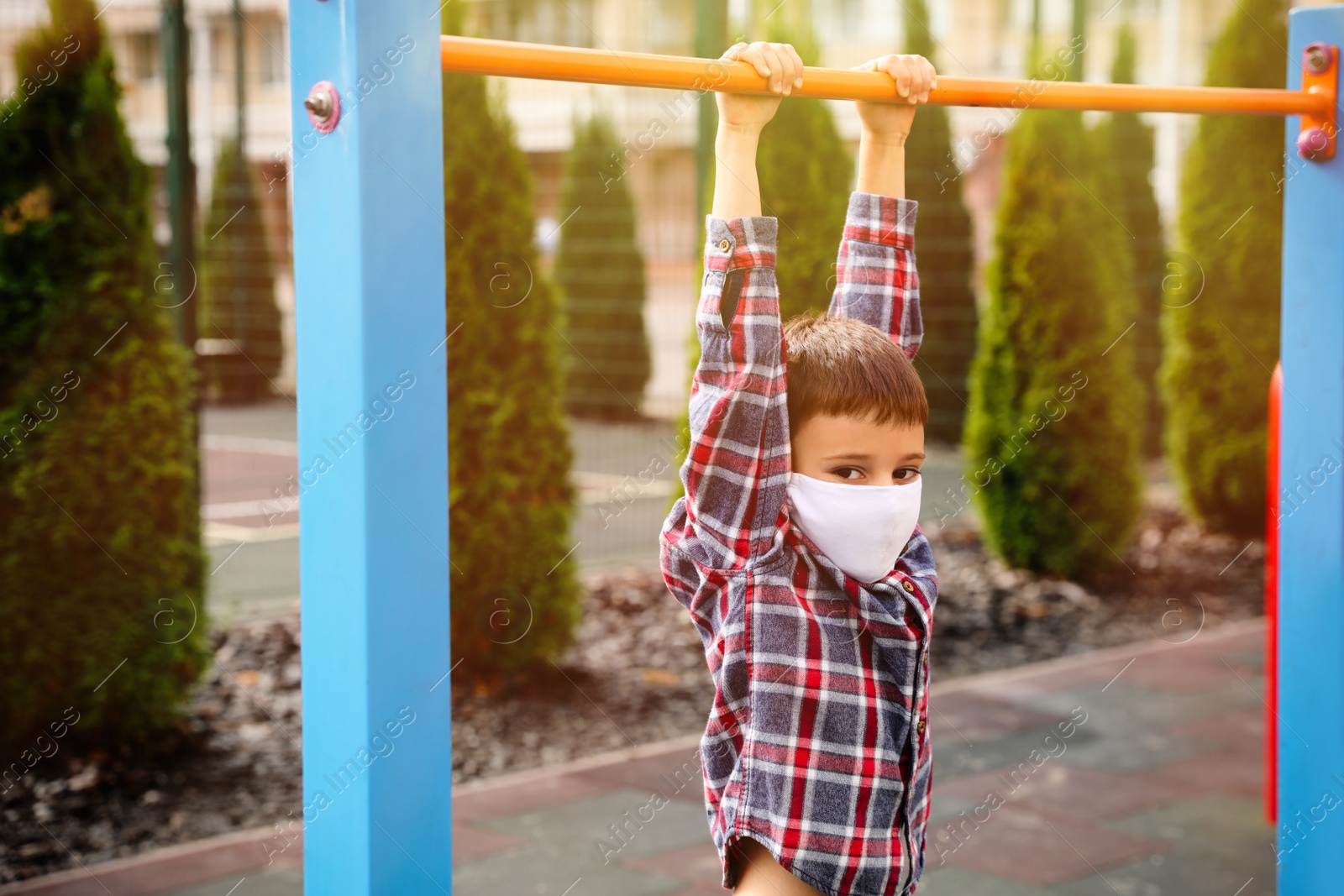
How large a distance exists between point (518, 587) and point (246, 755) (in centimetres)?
108

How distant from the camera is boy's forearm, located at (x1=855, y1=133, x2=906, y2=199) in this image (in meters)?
2.04

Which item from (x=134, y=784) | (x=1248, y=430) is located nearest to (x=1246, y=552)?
(x=1248, y=430)

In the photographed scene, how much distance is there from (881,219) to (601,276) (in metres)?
10.5

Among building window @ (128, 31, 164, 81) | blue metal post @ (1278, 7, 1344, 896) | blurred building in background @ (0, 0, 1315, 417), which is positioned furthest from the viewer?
building window @ (128, 31, 164, 81)

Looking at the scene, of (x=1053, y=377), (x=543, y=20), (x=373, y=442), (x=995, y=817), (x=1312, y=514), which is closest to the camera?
(x=373, y=442)

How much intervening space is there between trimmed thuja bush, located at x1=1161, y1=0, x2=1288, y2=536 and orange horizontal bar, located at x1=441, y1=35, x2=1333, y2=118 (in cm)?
540

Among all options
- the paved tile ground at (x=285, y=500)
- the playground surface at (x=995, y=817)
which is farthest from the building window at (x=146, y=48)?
the playground surface at (x=995, y=817)

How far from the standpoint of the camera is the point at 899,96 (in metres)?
1.92

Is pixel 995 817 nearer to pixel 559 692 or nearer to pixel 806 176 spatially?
pixel 559 692

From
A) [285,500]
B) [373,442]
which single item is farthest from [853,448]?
[285,500]

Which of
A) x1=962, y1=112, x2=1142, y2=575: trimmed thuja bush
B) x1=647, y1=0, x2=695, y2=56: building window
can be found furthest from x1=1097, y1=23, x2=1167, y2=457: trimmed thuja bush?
x1=647, y1=0, x2=695, y2=56: building window

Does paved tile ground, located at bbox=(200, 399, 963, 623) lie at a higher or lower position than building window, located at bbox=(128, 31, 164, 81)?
lower

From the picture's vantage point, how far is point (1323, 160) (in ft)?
7.88

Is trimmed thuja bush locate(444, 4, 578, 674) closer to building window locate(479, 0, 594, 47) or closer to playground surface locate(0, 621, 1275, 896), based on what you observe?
playground surface locate(0, 621, 1275, 896)
